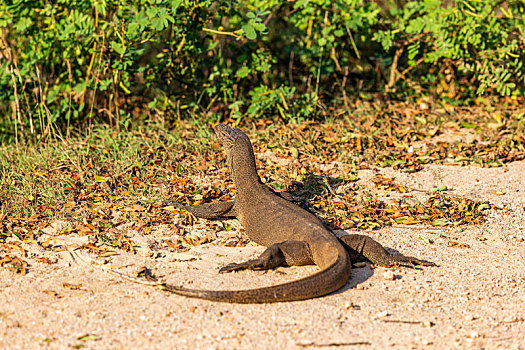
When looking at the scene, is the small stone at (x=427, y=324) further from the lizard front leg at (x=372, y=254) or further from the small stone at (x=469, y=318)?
the lizard front leg at (x=372, y=254)

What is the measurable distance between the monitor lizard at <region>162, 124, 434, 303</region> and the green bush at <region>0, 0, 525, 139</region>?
1.93 metres

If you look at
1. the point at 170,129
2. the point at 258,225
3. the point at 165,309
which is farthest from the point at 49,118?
the point at 165,309

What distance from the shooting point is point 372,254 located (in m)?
4.84

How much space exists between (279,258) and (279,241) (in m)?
0.35

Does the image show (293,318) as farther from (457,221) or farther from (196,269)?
(457,221)

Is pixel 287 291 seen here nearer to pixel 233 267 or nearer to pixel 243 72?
pixel 233 267

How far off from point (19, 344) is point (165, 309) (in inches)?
37.3

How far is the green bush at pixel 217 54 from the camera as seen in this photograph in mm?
7379

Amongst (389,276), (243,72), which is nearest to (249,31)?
(243,72)

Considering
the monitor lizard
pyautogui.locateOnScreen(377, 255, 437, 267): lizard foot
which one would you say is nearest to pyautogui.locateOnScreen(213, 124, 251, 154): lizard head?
the monitor lizard

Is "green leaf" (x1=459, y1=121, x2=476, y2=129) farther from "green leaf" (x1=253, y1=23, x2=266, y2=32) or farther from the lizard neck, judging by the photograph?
the lizard neck

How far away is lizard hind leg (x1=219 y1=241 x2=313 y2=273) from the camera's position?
464 centimetres

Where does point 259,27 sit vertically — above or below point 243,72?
above

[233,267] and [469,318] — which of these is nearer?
[469,318]
